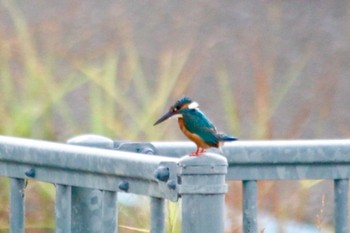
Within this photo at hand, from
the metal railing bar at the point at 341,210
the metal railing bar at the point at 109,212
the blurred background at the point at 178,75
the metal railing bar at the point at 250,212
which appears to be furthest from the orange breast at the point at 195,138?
the blurred background at the point at 178,75

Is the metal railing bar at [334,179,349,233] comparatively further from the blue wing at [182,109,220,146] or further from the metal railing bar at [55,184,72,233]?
the metal railing bar at [55,184,72,233]

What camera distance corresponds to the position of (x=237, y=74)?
859 centimetres

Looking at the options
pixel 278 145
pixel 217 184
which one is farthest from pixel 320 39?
pixel 217 184

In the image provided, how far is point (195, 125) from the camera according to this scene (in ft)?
10.5

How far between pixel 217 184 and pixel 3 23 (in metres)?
5.18

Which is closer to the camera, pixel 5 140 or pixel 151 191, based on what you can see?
pixel 151 191

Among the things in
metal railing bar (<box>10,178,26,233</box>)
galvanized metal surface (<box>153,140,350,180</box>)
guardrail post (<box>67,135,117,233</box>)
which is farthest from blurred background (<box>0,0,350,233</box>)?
metal railing bar (<box>10,178,26,233</box>)

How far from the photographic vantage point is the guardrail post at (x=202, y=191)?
2857mm

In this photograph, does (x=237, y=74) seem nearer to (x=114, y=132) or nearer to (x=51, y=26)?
(x=51, y=26)

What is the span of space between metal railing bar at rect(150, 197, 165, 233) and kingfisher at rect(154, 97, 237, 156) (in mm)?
229

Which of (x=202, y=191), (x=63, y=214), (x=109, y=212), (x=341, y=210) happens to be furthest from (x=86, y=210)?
(x=341, y=210)

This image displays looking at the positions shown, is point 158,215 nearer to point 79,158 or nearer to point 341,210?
point 79,158

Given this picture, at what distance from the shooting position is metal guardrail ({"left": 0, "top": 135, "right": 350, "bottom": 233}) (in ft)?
9.46

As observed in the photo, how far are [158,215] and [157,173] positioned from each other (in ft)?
0.34
